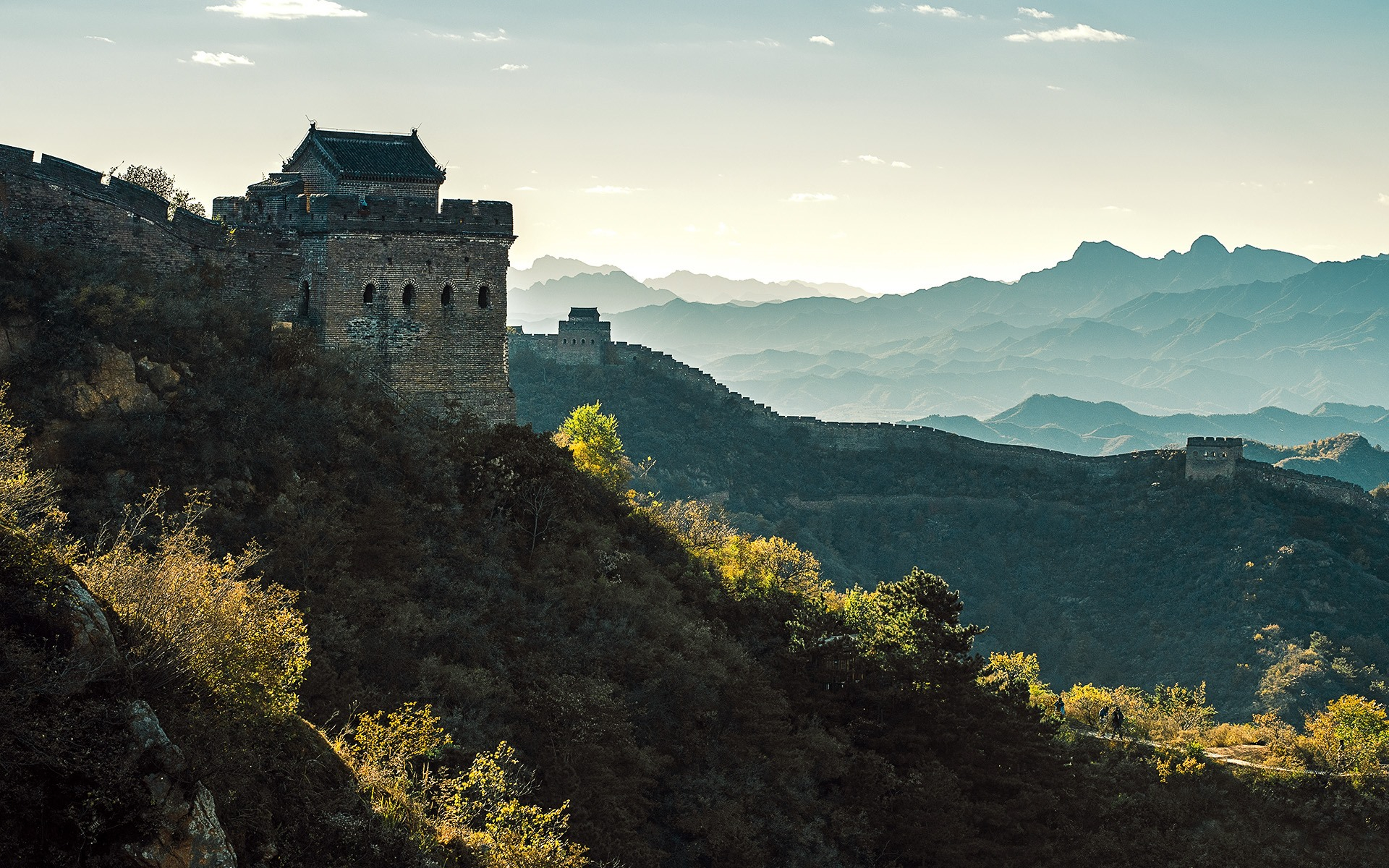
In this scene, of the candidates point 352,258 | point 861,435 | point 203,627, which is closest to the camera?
point 203,627

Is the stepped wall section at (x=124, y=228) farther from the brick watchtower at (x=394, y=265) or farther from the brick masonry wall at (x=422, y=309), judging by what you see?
the brick masonry wall at (x=422, y=309)

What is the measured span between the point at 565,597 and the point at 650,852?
18.5 feet

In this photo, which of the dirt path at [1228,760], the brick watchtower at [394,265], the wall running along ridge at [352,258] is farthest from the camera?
the dirt path at [1228,760]

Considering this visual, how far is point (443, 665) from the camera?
2008cm

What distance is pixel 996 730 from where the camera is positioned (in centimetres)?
2777

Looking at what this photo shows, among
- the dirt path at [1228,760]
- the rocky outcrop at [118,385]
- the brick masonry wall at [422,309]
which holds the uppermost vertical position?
the brick masonry wall at [422,309]

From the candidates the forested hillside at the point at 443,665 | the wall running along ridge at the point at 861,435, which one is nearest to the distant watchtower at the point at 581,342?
the wall running along ridge at the point at 861,435

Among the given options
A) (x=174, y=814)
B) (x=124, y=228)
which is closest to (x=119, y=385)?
(x=124, y=228)

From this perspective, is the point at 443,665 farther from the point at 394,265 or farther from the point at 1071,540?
the point at 1071,540

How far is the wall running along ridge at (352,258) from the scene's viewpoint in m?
22.8

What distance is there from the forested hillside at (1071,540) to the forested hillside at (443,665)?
3333 cm

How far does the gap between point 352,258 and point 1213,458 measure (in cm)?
6459

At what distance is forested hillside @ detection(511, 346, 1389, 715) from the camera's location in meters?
66.2

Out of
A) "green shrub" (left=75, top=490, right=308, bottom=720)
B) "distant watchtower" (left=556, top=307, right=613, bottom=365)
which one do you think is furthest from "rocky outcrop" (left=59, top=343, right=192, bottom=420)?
"distant watchtower" (left=556, top=307, right=613, bottom=365)
